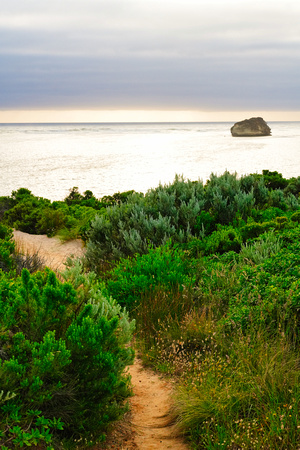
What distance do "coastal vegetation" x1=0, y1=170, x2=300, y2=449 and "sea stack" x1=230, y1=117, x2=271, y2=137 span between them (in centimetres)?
11240

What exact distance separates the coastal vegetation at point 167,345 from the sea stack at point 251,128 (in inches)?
4425

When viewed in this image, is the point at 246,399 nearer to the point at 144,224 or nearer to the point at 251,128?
the point at 144,224

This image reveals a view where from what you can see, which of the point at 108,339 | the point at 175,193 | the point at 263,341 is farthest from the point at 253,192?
the point at 108,339

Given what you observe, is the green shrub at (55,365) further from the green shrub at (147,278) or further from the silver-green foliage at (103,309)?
the green shrub at (147,278)

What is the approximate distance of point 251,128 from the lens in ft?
372

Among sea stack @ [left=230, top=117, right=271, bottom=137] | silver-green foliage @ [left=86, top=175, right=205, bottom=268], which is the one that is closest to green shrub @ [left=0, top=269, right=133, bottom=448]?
silver-green foliage @ [left=86, top=175, right=205, bottom=268]

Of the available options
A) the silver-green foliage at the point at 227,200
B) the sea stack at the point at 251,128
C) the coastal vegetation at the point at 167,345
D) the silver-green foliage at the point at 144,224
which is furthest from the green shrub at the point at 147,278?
the sea stack at the point at 251,128

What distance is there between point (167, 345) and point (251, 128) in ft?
380

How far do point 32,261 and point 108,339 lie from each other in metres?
4.22

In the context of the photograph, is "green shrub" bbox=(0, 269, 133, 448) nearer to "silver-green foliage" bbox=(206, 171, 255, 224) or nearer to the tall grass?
the tall grass

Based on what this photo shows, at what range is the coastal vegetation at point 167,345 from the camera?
2.98 m

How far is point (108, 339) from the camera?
11.0ft

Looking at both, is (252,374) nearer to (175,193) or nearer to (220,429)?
(220,429)

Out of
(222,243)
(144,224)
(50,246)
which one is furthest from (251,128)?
(222,243)
